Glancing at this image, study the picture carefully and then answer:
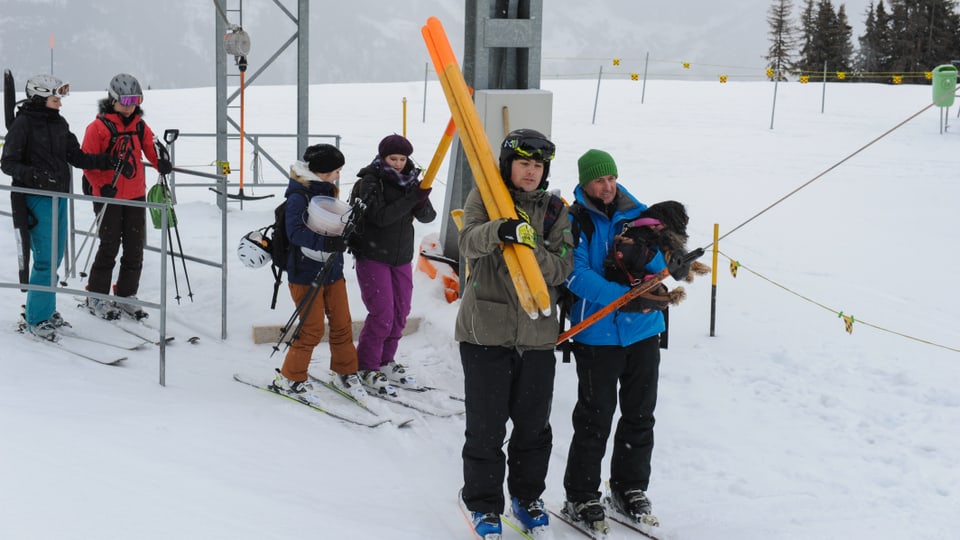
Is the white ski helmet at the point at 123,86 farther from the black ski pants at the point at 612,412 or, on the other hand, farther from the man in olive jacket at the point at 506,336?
the black ski pants at the point at 612,412

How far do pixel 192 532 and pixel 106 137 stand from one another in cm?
408

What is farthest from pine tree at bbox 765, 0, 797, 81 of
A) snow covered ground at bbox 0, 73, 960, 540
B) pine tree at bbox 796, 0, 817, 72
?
snow covered ground at bbox 0, 73, 960, 540

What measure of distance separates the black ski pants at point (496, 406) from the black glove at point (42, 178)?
3789 mm

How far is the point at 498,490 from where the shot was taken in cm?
376

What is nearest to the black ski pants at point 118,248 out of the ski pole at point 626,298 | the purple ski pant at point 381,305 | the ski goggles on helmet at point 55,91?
the ski goggles on helmet at point 55,91

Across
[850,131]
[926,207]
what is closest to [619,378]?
[926,207]

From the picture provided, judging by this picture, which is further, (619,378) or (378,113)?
(378,113)

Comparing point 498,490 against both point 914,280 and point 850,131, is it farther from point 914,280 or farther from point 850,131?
point 850,131

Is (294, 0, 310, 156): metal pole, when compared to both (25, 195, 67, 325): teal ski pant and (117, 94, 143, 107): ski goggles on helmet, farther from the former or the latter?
(25, 195, 67, 325): teal ski pant

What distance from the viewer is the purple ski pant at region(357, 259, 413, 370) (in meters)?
5.55

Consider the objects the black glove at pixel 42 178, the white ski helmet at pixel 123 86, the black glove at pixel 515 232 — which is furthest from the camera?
the white ski helmet at pixel 123 86

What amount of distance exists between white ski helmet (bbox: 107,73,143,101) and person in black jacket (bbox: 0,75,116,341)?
31 centimetres

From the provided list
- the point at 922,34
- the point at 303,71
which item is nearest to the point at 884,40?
the point at 922,34

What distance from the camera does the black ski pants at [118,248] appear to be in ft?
21.1
